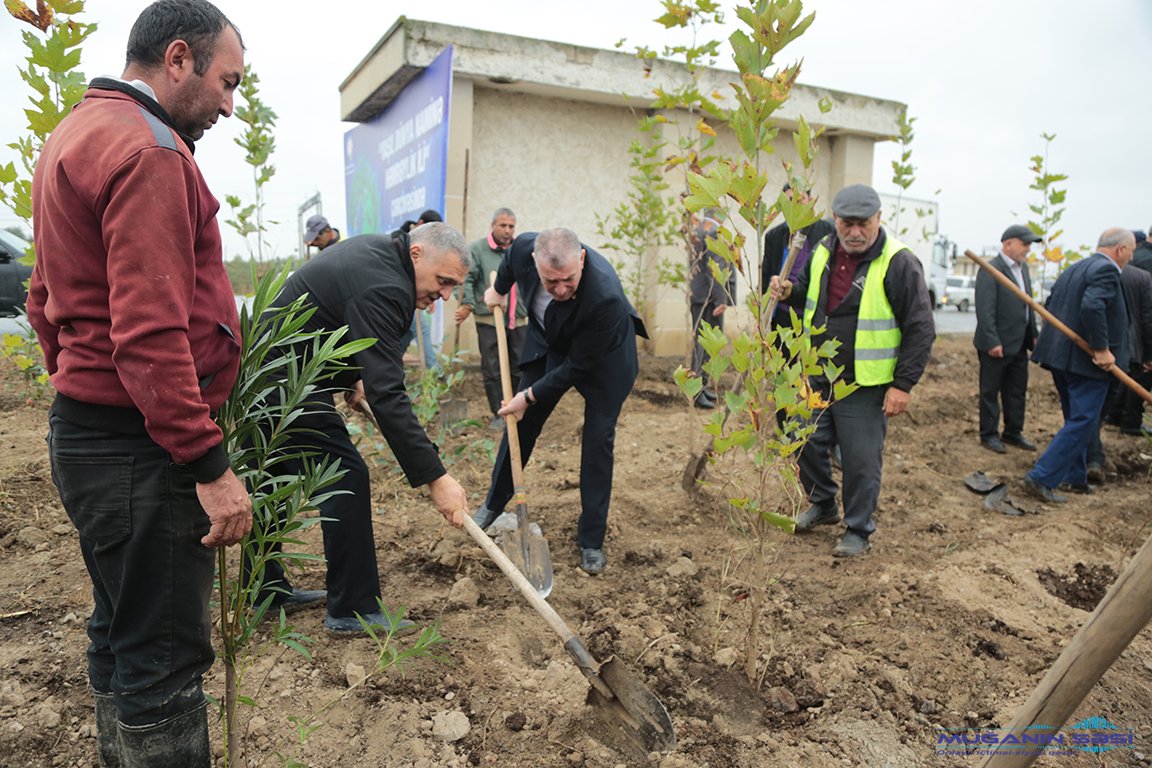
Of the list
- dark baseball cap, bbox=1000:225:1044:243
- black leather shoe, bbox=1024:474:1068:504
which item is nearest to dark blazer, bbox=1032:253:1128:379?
dark baseball cap, bbox=1000:225:1044:243

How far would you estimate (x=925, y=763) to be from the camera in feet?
7.73

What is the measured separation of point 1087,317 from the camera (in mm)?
4973

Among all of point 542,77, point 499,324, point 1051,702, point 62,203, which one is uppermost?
point 542,77

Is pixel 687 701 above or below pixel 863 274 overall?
below

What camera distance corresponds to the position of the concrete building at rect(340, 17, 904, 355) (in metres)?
7.77

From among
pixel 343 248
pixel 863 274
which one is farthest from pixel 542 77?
pixel 343 248

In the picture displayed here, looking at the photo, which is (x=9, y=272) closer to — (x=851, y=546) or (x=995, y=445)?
(x=851, y=546)

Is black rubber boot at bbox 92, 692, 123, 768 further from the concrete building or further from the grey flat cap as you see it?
the concrete building

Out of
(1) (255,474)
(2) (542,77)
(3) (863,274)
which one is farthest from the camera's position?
(2) (542,77)

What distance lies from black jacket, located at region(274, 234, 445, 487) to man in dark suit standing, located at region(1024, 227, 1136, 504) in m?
4.41

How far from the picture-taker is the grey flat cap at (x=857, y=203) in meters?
3.66

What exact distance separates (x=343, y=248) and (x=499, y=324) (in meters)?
1.42

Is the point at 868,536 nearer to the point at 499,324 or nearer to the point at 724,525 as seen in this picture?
the point at 724,525

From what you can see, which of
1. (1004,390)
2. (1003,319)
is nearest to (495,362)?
(1003,319)
